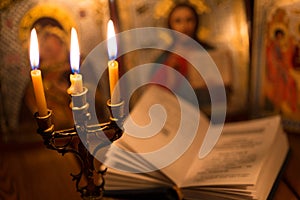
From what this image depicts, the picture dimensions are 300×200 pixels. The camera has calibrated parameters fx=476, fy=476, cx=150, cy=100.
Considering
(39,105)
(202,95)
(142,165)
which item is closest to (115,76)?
(39,105)

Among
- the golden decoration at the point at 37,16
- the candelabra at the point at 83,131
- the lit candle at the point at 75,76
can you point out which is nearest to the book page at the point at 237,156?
the candelabra at the point at 83,131

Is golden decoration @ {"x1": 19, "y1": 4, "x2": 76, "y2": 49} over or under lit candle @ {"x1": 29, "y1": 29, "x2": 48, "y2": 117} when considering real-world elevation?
over

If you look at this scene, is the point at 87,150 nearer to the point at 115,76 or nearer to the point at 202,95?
the point at 115,76

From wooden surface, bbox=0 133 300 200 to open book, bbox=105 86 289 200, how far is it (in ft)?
0.13

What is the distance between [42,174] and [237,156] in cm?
45

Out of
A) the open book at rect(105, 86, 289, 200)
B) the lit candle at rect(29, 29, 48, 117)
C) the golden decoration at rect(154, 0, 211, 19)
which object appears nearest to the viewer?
the lit candle at rect(29, 29, 48, 117)

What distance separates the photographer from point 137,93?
126 cm

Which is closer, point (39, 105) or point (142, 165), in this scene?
point (39, 105)

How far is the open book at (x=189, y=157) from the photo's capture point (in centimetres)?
96

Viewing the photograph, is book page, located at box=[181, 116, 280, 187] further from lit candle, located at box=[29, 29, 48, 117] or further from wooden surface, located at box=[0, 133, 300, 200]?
lit candle, located at box=[29, 29, 48, 117]

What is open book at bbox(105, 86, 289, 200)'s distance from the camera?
964 millimetres

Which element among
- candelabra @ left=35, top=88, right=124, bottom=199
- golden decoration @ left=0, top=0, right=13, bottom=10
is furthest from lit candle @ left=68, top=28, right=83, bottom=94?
golden decoration @ left=0, top=0, right=13, bottom=10

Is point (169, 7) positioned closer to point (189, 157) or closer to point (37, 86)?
point (189, 157)

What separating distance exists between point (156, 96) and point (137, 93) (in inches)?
3.8
